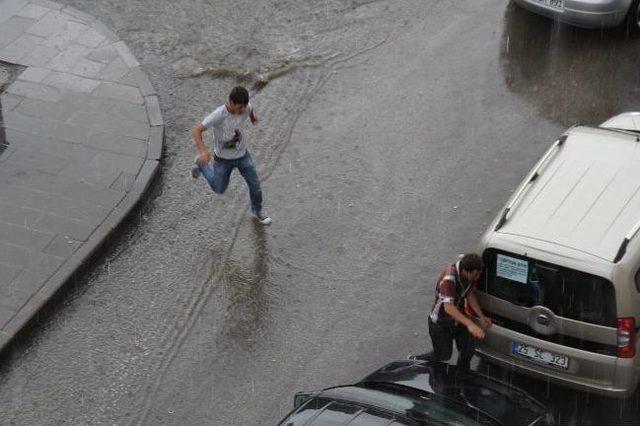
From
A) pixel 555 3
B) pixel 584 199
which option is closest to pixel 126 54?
pixel 555 3

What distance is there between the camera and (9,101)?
41.5 feet

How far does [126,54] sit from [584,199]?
7337mm

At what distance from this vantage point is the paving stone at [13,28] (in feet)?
45.5

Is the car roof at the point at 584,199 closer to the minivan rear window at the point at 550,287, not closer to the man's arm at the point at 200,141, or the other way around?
the minivan rear window at the point at 550,287

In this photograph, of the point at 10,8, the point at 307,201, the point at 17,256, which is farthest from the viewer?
the point at 10,8

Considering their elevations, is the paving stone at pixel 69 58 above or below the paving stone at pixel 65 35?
below

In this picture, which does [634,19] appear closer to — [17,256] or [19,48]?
[19,48]

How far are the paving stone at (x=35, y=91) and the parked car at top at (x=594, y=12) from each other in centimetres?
637

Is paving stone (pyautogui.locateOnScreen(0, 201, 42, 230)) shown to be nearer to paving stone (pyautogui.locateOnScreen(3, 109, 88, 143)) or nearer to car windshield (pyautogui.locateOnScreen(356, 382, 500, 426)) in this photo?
paving stone (pyautogui.locateOnScreen(3, 109, 88, 143))

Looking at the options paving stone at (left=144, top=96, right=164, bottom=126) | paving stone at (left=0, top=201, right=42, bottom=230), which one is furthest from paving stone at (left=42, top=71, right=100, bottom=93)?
paving stone at (left=0, top=201, right=42, bottom=230)

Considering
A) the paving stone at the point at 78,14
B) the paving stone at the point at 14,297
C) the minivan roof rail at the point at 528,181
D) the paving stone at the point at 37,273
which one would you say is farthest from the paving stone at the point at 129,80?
the minivan roof rail at the point at 528,181

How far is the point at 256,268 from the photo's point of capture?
34.1 feet

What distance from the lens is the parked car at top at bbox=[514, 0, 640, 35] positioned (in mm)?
12930

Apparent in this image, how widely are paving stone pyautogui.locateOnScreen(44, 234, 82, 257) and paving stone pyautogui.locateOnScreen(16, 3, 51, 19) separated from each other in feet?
16.2
